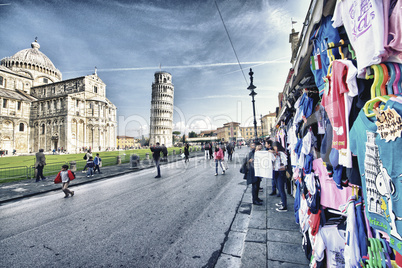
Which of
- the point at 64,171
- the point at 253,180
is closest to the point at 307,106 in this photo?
the point at 253,180

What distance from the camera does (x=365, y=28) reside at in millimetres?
1405

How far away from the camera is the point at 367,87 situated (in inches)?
61.3

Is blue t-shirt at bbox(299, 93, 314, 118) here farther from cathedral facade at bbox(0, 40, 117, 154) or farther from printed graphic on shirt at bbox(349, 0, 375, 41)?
cathedral facade at bbox(0, 40, 117, 154)

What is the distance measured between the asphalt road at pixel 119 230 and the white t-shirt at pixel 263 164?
131cm

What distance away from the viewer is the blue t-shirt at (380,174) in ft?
3.58

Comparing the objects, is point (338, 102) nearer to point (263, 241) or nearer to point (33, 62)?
point (263, 241)

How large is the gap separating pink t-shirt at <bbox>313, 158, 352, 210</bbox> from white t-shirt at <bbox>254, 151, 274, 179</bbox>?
255 centimetres

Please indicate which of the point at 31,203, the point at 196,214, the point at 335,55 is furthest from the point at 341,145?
the point at 31,203

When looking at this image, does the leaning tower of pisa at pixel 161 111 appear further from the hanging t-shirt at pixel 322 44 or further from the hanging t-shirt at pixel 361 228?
the hanging t-shirt at pixel 361 228

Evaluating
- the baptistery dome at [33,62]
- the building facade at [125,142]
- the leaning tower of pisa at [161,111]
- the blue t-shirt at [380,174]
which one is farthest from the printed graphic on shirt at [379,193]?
the building facade at [125,142]

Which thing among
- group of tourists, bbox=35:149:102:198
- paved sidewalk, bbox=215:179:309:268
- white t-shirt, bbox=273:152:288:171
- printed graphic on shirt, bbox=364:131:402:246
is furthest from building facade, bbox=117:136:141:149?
printed graphic on shirt, bbox=364:131:402:246

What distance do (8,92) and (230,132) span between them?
279 ft

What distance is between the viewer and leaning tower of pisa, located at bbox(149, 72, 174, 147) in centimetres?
8612

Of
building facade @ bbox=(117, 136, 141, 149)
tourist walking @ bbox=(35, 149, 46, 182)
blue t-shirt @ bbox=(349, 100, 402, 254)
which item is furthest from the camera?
building facade @ bbox=(117, 136, 141, 149)
